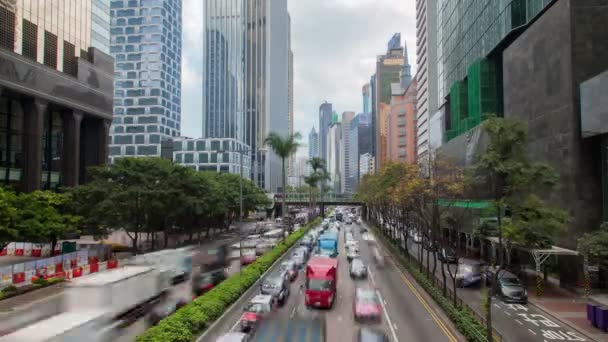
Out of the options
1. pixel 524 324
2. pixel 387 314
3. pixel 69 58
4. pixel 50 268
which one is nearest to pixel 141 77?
pixel 69 58

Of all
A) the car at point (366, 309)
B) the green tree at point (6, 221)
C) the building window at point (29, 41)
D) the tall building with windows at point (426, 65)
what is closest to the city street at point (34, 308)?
the green tree at point (6, 221)

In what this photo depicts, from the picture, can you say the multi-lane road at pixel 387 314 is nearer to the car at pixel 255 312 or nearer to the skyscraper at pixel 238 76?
the car at pixel 255 312

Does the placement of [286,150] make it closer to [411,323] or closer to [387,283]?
[387,283]

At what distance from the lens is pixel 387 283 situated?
36.4 meters

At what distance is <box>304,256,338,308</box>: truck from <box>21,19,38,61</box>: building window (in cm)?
5136

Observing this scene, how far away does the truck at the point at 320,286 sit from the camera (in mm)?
27016

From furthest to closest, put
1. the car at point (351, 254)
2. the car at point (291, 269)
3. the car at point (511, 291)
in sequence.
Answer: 1. the car at point (351, 254)
2. the car at point (291, 269)
3. the car at point (511, 291)

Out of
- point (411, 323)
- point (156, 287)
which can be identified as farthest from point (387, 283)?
point (156, 287)

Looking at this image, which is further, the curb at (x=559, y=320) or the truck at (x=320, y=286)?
the truck at (x=320, y=286)

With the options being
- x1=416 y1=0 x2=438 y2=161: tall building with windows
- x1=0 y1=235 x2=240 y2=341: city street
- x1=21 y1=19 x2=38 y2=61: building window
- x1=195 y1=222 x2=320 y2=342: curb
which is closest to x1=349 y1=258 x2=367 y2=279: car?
x1=195 y1=222 x2=320 y2=342: curb

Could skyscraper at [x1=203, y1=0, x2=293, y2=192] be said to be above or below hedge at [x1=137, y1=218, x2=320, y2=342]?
above

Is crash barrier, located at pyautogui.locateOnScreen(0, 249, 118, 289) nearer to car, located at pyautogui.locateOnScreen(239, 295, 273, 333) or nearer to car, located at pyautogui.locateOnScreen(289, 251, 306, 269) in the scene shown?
car, located at pyautogui.locateOnScreen(289, 251, 306, 269)

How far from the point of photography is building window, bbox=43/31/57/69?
6041cm

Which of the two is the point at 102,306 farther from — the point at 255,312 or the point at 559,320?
the point at 559,320
